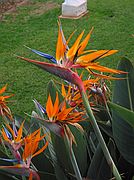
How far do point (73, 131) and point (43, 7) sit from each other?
5.08m

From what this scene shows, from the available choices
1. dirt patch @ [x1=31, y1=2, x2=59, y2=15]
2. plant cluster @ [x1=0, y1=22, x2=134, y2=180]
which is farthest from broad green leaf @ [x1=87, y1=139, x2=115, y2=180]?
dirt patch @ [x1=31, y1=2, x2=59, y2=15]

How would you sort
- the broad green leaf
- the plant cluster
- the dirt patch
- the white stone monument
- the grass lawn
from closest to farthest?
the plant cluster → the broad green leaf → the grass lawn → the white stone monument → the dirt patch

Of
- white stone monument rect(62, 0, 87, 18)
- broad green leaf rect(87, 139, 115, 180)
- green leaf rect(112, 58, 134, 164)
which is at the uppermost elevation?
white stone monument rect(62, 0, 87, 18)

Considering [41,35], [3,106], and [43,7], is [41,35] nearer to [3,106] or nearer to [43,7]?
[43,7]

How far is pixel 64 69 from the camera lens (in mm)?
818

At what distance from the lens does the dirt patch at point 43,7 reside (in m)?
5.91

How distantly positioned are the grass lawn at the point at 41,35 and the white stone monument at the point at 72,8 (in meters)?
0.13

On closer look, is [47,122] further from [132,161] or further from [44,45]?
[44,45]

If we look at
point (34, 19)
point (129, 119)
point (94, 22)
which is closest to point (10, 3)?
point (34, 19)

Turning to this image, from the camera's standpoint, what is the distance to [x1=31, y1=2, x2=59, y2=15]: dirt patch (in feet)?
19.4

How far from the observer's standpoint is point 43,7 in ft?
20.0

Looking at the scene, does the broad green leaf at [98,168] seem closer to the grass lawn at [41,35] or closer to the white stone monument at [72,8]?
the grass lawn at [41,35]

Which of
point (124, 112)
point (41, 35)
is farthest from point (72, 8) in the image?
point (124, 112)

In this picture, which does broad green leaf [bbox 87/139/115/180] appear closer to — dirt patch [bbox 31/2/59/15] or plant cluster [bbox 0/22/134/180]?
plant cluster [bbox 0/22/134/180]
